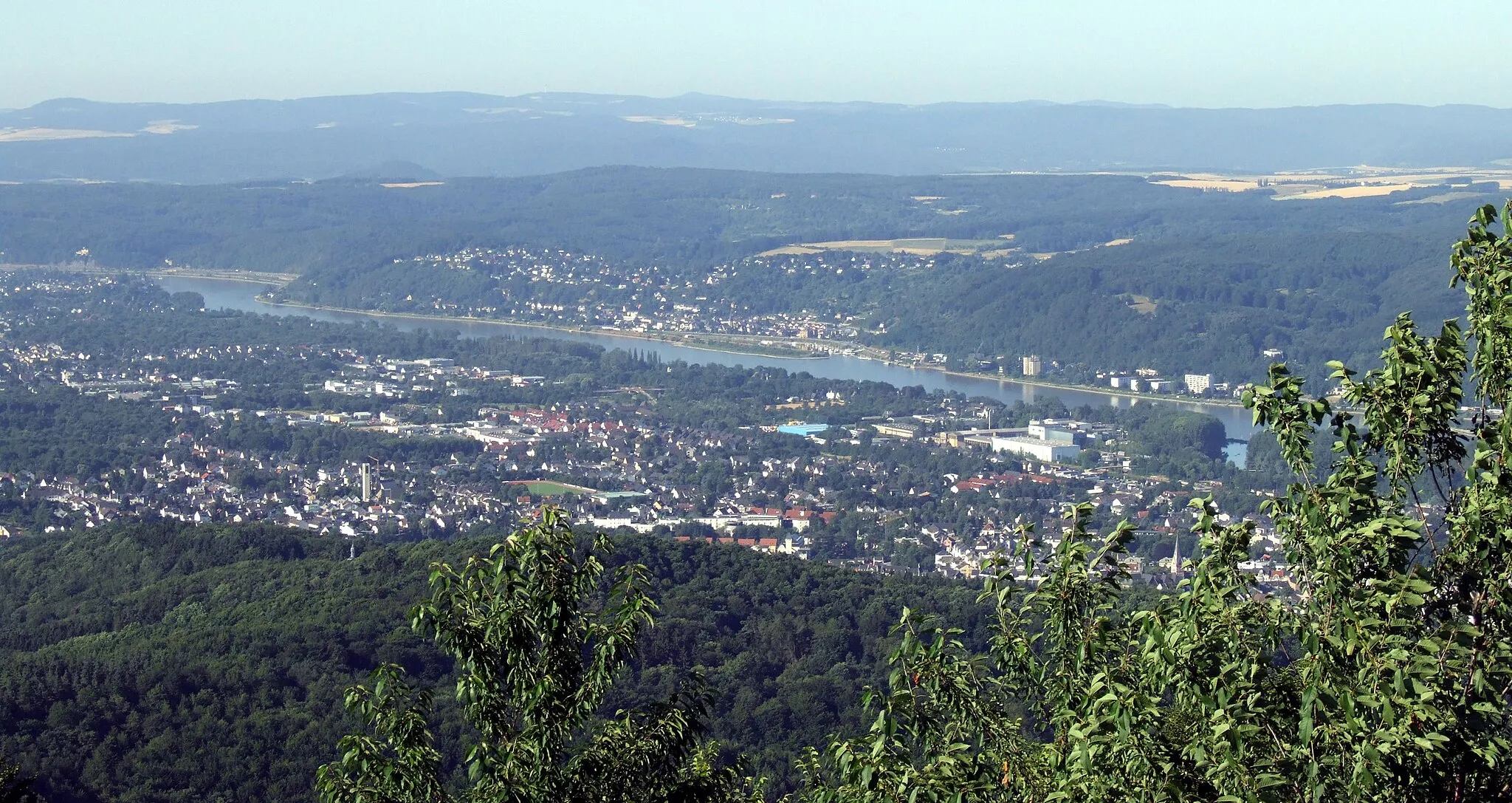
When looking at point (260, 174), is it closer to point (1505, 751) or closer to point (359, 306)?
point (359, 306)

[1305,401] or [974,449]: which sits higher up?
[1305,401]

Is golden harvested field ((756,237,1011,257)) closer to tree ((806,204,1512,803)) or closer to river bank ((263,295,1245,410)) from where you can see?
river bank ((263,295,1245,410))

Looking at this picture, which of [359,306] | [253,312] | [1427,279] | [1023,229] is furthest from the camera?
[1023,229]

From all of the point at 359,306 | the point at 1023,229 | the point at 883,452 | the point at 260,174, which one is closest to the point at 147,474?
the point at 883,452

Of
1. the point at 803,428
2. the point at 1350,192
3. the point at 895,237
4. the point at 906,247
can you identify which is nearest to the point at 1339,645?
the point at 803,428

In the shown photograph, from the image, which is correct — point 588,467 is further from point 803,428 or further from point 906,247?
point 906,247
